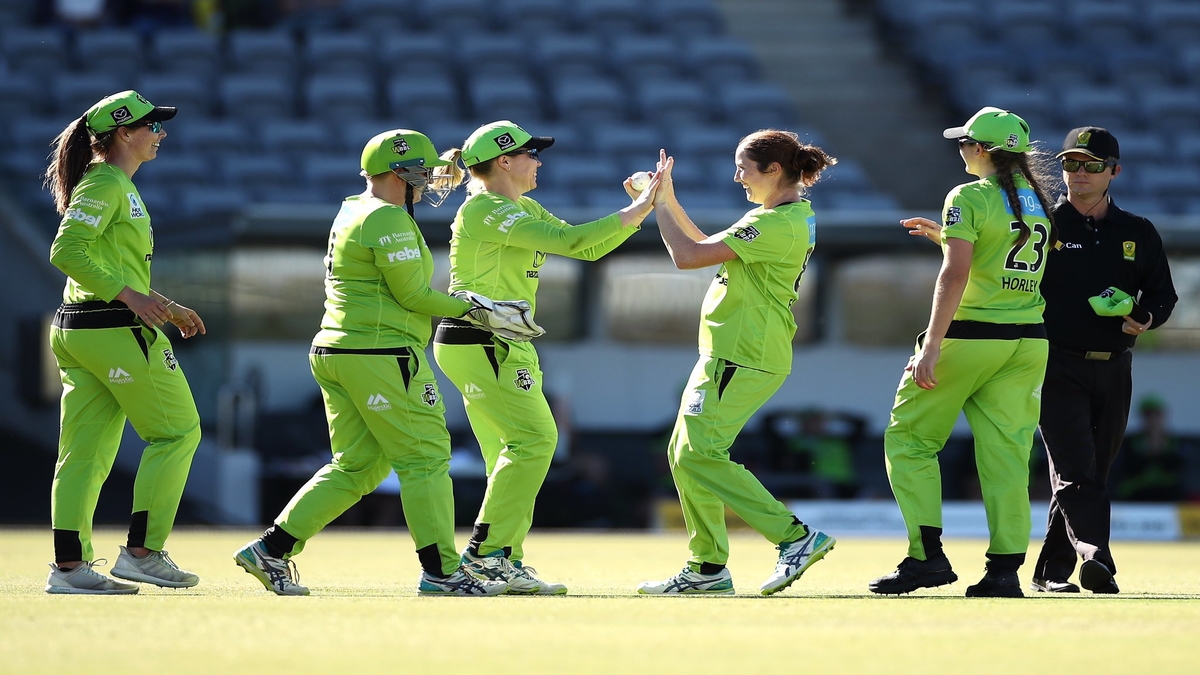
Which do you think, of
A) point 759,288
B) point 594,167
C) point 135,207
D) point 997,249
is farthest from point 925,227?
point 594,167

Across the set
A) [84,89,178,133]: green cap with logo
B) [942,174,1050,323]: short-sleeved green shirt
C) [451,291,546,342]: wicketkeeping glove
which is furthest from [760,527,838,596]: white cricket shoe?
[84,89,178,133]: green cap with logo

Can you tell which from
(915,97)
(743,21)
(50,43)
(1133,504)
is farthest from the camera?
(743,21)

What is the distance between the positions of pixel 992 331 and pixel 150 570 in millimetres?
3754

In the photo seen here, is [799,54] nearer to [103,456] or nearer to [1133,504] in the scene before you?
[1133,504]

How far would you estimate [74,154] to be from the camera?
7141 millimetres

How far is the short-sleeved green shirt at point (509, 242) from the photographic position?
7055mm

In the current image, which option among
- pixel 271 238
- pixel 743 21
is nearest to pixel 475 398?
pixel 271 238

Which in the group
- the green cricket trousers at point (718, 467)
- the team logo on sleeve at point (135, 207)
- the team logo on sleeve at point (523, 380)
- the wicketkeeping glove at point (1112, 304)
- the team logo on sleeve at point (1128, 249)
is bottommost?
the green cricket trousers at point (718, 467)

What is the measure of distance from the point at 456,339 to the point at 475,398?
0.89 feet

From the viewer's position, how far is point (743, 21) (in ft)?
75.6

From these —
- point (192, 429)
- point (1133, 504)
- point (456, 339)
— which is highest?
point (456, 339)

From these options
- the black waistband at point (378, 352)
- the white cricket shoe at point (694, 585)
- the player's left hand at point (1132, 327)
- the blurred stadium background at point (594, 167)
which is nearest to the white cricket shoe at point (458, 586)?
the white cricket shoe at point (694, 585)

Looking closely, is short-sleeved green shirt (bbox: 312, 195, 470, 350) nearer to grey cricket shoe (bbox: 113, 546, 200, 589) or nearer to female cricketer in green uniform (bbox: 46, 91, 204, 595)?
female cricketer in green uniform (bbox: 46, 91, 204, 595)

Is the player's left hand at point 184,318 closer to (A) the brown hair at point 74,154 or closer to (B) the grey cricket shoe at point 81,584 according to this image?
(A) the brown hair at point 74,154
